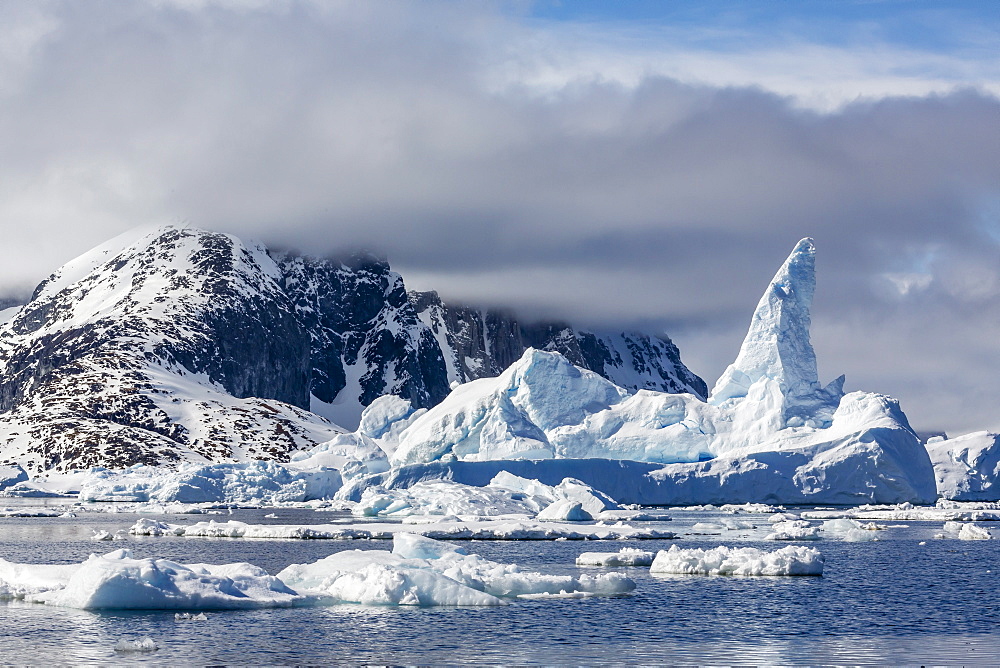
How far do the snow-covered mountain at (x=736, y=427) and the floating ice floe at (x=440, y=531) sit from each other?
24.6 meters

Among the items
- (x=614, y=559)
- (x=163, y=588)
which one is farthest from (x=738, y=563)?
(x=163, y=588)

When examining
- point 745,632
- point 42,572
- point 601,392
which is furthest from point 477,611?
point 601,392

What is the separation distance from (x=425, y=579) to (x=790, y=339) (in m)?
71.5

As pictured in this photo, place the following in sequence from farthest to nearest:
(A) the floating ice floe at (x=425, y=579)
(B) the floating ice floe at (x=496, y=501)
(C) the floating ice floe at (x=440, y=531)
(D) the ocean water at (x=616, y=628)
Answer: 1. (B) the floating ice floe at (x=496, y=501)
2. (C) the floating ice floe at (x=440, y=531)
3. (A) the floating ice floe at (x=425, y=579)
4. (D) the ocean water at (x=616, y=628)

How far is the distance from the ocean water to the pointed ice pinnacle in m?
53.0

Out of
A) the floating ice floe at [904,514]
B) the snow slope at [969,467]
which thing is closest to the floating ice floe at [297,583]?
the floating ice floe at [904,514]

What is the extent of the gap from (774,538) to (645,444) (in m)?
37.8

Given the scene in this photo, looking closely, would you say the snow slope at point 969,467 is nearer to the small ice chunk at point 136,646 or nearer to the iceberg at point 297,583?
the iceberg at point 297,583

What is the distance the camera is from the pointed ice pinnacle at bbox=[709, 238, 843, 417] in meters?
98.8

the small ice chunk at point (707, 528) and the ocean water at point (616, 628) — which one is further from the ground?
the small ice chunk at point (707, 528)

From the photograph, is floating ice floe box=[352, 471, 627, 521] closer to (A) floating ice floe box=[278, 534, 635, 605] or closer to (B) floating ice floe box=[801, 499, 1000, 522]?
(B) floating ice floe box=[801, 499, 1000, 522]

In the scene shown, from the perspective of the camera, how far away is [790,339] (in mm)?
100000

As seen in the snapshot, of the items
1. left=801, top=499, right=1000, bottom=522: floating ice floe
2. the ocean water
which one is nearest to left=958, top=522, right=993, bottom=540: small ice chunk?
left=801, top=499, right=1000, bottom=522: floating ice floe

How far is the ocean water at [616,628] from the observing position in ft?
87.7
